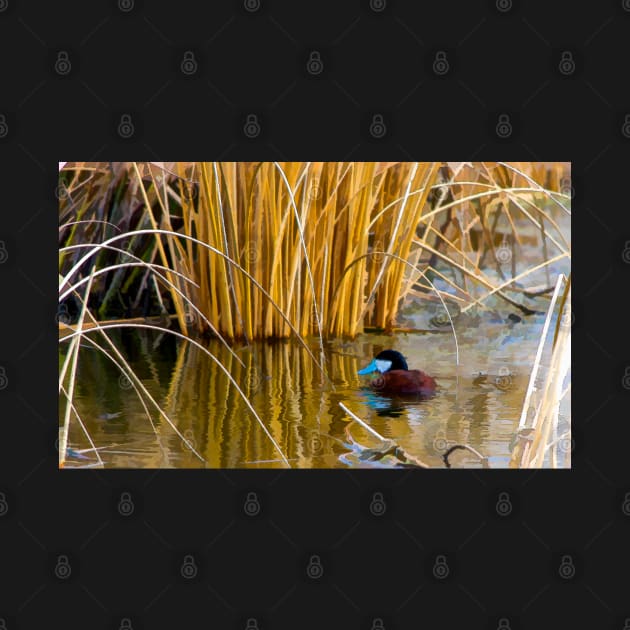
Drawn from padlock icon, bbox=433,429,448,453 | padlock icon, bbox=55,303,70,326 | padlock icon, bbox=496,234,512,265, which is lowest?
padlock icon, bbox=433,429,448,453

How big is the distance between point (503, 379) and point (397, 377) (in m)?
0.48

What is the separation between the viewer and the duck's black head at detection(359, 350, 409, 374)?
4.76 meters

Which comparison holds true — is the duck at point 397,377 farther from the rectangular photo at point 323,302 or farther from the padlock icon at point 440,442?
the padlock icon at point 440,442

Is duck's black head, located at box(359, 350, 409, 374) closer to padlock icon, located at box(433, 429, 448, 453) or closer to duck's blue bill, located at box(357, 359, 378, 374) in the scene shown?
duck's blue bill, located at box(357, 359, 378, 374)

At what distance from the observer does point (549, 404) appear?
13.9 ft

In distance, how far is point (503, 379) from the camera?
4676 mm

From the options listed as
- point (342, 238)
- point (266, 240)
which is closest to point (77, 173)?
point (266, 240)

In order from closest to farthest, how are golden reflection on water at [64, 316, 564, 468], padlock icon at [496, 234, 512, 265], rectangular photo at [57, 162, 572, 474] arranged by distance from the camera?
→ golden reflection on water at [64, 316, 564, 468], rectangular photo at [57, 162, 572, 474], padlock icon at [496, 234, 512, 265]

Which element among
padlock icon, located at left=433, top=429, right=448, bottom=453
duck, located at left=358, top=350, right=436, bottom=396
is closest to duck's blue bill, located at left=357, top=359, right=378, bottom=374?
duck, located at left=358, top=350, right=436, bottom=396

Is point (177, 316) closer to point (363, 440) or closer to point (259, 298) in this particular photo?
point (259, 298)

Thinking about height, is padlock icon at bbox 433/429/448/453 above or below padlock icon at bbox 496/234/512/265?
below

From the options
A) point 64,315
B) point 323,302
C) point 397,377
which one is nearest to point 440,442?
point 397,377

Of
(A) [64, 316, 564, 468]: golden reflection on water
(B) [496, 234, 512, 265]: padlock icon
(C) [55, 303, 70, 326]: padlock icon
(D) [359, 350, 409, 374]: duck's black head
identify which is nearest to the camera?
(A) [64, 316, 564, 468]: golden reflection on water

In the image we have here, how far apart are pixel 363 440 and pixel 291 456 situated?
31 cm
